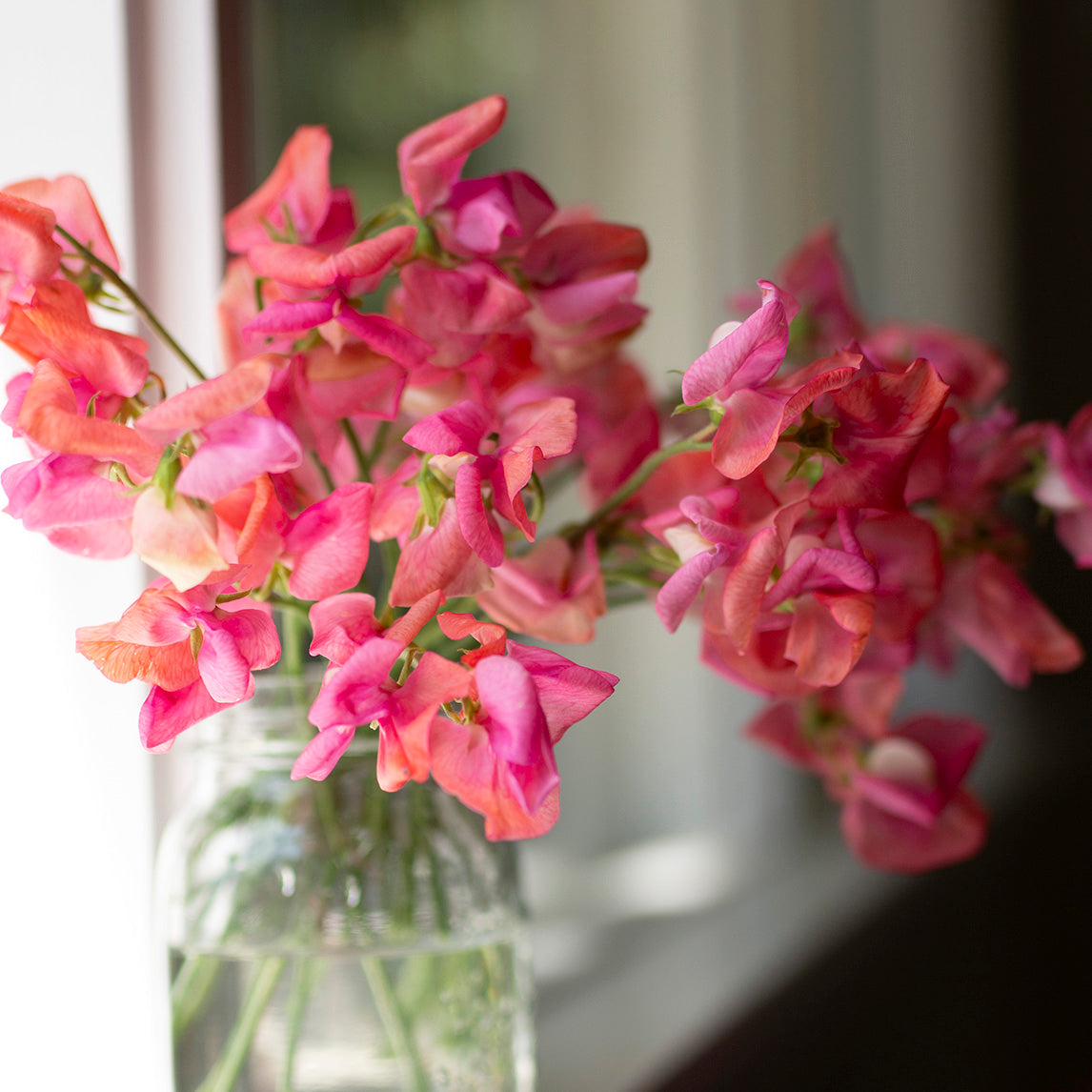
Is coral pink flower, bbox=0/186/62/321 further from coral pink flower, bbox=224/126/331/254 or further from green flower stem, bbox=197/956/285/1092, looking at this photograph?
green flower stem, bbox=197/956/285/1092

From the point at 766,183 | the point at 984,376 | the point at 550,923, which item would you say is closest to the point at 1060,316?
the point at 766,183

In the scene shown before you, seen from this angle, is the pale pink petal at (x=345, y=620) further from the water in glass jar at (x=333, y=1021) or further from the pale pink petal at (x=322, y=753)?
the water in glass jar at (x=333, y=1021)

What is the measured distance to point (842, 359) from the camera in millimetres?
369

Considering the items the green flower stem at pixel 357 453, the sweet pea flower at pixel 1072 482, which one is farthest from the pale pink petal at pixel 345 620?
the sweet pea flower at pixel 1072 482

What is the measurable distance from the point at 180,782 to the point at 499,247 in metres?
0.34

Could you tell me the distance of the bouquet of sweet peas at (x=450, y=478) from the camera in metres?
0.32

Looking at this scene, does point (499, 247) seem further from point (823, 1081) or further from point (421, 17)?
point (823, 1081)

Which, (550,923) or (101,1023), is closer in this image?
(101,1023)

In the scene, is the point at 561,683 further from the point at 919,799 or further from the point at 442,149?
the point at 919,799

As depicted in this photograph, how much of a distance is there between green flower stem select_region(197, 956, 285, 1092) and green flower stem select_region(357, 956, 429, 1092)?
36 millimetres

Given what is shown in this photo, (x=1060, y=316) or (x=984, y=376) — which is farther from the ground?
(x=984, y=376)

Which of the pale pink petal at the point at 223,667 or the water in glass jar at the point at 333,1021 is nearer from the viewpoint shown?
the pale pink petal at the point at 223,667

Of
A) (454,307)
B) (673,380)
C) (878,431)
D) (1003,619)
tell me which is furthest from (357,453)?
(673,380)

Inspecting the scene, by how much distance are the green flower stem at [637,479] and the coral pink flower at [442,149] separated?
123mm
